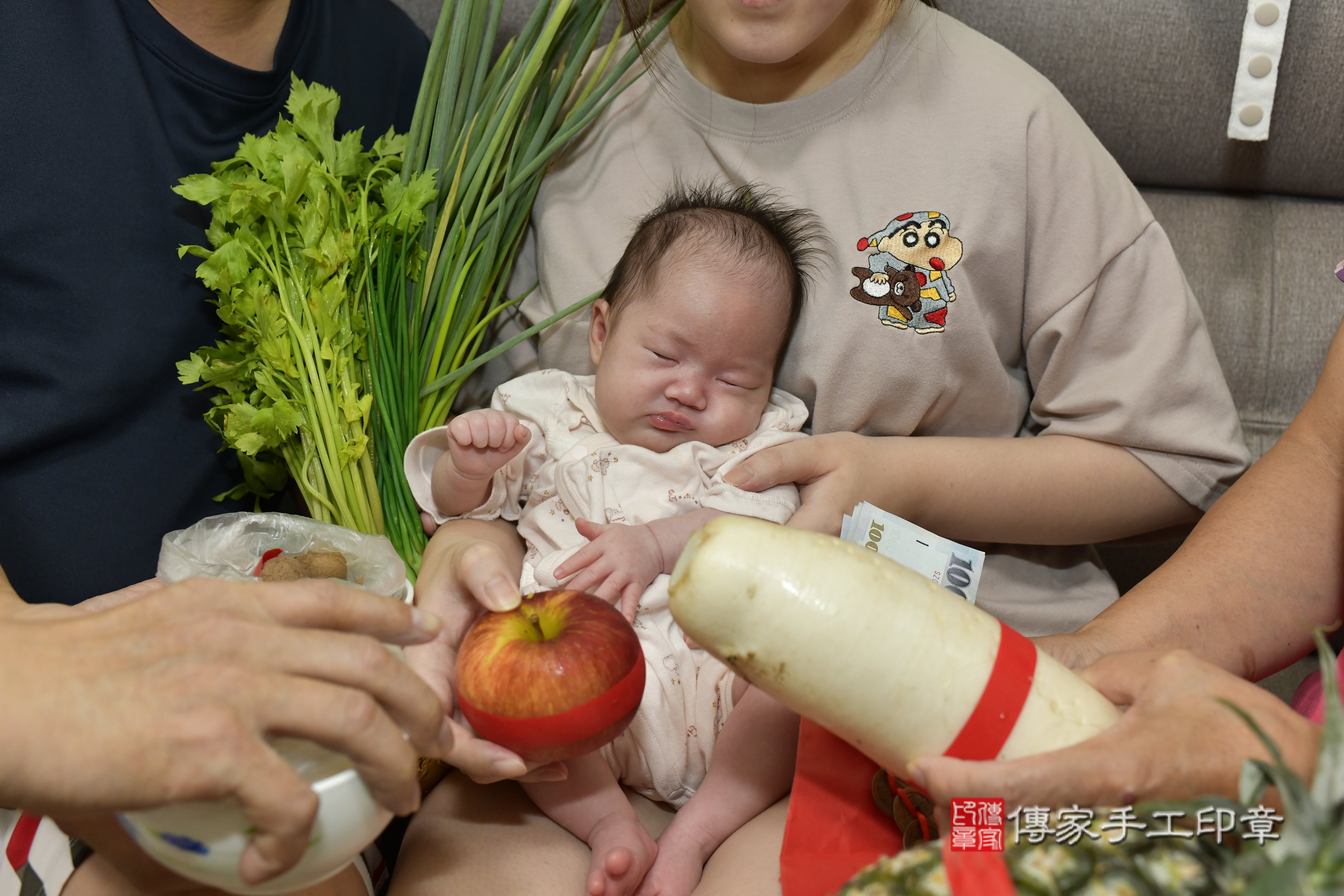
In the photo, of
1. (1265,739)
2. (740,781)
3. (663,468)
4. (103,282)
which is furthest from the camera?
(663,468)

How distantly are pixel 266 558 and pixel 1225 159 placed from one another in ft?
5.24

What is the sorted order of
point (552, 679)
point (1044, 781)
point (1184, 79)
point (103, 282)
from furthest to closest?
point (1184, 79) < point (103, 282) < point (552, 679) < point (1044, 781)

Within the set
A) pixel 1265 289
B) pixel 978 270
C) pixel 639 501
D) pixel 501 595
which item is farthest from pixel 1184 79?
pixel 501 595

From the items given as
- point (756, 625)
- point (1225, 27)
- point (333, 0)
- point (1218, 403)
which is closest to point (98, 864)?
point (756, 625)

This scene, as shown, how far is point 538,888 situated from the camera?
99cm

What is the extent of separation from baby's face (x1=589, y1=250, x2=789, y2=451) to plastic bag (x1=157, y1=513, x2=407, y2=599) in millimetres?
353

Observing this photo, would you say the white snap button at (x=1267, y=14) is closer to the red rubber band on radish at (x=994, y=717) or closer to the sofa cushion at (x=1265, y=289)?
the sofa cushion at (x=1265, y=289)

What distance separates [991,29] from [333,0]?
3.41 ft

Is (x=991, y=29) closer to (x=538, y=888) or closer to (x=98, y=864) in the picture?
(x=538, y=888)

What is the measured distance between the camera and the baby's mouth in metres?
1.27

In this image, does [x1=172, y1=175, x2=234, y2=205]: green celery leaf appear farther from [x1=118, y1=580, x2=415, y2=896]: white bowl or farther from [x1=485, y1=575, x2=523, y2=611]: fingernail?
[x1=118, y1=580, x2=415, y2=896]: white bowl

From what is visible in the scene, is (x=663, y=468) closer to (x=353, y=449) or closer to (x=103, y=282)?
(x=353, y=449)

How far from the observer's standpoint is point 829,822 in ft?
3.01

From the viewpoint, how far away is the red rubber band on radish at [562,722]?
2.78ft
